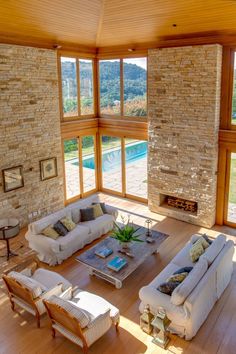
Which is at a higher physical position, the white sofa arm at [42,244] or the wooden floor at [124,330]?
the white sofa arm at [42,244]

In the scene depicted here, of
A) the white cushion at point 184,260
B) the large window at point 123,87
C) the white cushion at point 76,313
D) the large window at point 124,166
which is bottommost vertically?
the white cushion at point 184,260

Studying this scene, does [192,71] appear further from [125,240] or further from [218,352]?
[218,352]

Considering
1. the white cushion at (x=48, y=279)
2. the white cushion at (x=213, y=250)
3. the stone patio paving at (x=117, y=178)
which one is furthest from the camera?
the stone patio paving at (x=117, y=178)

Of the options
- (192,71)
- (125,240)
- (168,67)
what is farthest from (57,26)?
(125,240)

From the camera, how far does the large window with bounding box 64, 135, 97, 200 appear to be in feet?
35.7

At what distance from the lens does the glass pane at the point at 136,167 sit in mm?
10756

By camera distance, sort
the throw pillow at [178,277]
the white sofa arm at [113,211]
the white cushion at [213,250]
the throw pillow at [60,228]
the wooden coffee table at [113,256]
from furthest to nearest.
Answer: the white sofa arm at [113,211] < the throw pillow at [60,228] < the wooden coffee table at [113,256] < the white cushion at [213,250] < the throw pillow at [178,277]

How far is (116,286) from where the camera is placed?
6.76 m

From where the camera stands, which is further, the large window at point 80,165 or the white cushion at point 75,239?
the large window at point 80,165

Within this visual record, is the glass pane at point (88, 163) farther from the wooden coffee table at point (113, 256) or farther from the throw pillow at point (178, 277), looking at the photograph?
the throw pillow at point (178, 277)

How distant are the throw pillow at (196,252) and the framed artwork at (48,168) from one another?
4969mm

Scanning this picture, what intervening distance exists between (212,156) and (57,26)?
5.17 m

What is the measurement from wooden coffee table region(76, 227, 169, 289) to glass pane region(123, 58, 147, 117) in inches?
176

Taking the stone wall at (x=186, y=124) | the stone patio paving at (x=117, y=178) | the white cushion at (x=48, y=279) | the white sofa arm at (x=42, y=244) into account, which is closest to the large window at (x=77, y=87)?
the stone patio paving at (x=117, y=178)
